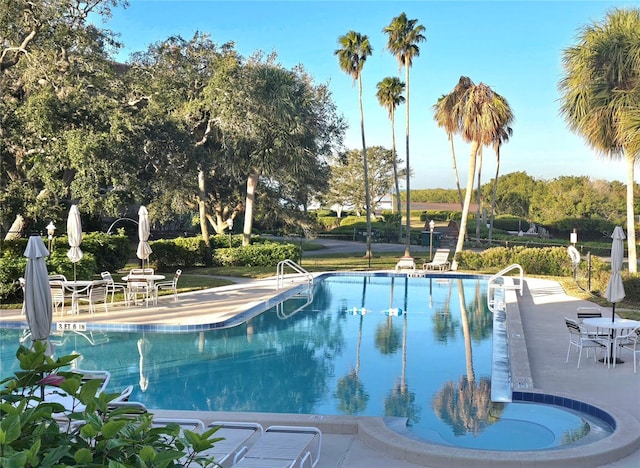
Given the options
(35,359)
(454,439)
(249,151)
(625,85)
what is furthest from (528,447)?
(249,151)

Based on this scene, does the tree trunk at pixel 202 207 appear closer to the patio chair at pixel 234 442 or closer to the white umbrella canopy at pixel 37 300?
the white umbrella canopy at pixel 37 300

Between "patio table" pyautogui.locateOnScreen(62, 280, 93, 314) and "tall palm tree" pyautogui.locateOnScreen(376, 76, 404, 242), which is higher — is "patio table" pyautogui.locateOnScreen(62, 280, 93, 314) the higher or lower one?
the lower one

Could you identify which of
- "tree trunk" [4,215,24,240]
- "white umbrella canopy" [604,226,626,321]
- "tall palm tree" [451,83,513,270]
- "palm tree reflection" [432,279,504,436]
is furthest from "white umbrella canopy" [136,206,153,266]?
"tall palm tree" [451,83,513,270]

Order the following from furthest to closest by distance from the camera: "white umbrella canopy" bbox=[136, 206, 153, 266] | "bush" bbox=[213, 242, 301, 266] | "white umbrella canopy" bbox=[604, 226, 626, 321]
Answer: "bush" bbox=[213, 242, 301, 266]
"white umbrella canopy" bbox=[136, 206, 153, 266]
"white umbrella canopy" bbox=[604, 226, 626, 321]

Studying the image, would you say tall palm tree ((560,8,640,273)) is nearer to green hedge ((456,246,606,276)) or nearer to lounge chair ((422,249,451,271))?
green hedge ((456,246,606,276))

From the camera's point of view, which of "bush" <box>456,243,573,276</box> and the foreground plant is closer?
the foreground plant

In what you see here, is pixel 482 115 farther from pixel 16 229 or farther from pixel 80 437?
pixel 80 437

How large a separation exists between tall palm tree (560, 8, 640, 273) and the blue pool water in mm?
6773

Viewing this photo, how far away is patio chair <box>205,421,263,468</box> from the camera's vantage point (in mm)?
5496

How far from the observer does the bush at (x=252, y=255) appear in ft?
80.7

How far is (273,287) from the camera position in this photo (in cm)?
1903

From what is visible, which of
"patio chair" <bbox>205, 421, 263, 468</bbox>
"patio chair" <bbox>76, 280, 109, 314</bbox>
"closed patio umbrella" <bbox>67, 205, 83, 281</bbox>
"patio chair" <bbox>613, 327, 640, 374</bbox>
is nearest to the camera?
"patio chair" <bbox>205, 421, 263, 468</bbox>

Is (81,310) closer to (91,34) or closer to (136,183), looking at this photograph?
(136,183)

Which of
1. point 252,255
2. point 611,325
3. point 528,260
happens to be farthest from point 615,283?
point 252,255
